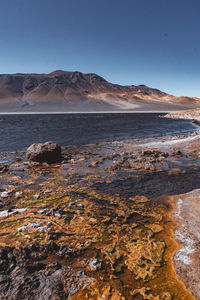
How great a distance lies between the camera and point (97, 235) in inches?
210

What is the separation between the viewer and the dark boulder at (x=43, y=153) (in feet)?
44.3

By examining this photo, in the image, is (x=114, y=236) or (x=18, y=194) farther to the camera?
(x=18, y=194)

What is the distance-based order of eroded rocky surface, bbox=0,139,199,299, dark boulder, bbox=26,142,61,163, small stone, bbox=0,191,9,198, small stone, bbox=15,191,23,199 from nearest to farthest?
eroded rocky surface, bbox=0,139,199,299
small stone, bbox=0,191,9,198
small stone, bbox=15,191,23,199
dark boulder, bbox=26,142,61,163

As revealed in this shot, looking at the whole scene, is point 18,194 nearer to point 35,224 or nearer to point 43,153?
point 35,224

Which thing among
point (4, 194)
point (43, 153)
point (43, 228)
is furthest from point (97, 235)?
point (43, 153)

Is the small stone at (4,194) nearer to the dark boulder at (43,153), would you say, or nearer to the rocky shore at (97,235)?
the rocky shore at (97,235)

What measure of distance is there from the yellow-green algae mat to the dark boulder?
531 cm

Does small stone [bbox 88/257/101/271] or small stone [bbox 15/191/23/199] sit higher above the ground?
small stone [bbox 88/257/101/271]

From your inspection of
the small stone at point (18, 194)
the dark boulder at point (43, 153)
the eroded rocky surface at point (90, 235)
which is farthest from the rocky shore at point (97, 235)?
the dark boulder at point (43, 153)

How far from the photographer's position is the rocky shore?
3602 mm

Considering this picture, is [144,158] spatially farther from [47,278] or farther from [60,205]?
[47,278]

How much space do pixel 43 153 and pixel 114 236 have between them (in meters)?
9.94

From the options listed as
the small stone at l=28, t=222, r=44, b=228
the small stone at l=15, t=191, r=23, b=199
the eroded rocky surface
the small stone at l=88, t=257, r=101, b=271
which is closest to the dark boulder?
the eroded rocky surface

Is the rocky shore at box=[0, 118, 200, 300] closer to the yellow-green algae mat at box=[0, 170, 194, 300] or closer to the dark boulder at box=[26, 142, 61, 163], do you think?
the yellow-green algae mat at box=[0, 170, 194, 300]
